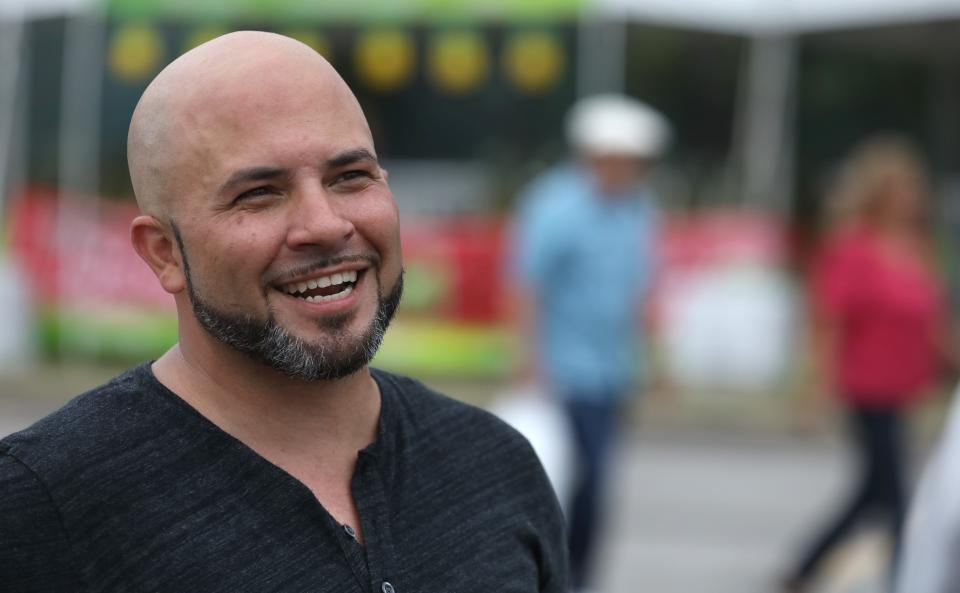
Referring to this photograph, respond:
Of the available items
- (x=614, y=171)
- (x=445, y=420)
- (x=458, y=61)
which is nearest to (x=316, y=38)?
(x=458, y=61)

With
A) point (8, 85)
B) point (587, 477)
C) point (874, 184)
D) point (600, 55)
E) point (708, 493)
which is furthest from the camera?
point (8, 85)

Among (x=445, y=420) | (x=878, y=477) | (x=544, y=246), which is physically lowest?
(x=878, y=477)

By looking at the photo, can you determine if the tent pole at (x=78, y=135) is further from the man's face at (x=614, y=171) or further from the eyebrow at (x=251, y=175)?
the eyebrow at (x=251, y=175)

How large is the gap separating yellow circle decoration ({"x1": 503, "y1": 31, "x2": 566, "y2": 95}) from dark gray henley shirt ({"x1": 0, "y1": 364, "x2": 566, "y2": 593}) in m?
9.70

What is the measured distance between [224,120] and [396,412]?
0.49 m

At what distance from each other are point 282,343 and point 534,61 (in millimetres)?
9999

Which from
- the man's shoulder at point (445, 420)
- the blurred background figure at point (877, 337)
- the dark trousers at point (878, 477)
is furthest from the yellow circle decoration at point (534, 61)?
the man's shoulder at point (445, 420)

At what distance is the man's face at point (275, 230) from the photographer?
178cm

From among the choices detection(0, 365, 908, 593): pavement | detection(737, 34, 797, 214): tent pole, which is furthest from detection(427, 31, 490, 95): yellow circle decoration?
detection(0, 365, 908, 593): pavement

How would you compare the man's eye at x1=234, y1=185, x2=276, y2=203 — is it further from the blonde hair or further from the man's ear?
the blonde hair

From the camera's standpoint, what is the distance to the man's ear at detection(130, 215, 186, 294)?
1.84 meters

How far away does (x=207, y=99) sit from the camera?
5.89ft

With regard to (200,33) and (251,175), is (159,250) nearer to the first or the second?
(251,175)

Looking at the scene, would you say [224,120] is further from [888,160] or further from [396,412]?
[888,160]
